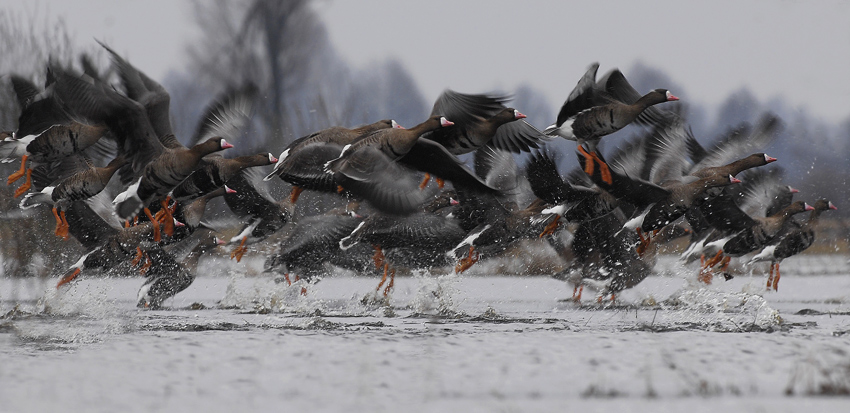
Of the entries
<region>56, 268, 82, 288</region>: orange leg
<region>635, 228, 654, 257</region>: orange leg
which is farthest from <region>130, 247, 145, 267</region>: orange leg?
<region>635, 228, 654, 257</region>: orange leg

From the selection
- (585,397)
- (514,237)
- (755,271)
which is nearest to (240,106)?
(514,237)

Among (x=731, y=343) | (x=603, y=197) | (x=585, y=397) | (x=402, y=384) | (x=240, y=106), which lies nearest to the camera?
(x=585, y=397)

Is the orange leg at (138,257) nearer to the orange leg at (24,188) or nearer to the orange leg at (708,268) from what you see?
the orange leg at (24,188)

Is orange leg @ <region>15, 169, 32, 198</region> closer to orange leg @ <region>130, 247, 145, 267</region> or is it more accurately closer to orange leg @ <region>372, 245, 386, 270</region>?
orange leg @ <region>130, 247, 145, 267</region>

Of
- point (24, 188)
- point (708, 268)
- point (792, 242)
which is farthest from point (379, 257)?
point (792, 242)

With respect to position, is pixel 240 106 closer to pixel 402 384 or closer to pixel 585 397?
pixel 402 384

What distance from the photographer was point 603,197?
1031 centimetres

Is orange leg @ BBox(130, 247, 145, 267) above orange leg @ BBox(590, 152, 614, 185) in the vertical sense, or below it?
below

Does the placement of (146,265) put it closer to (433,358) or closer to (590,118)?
(590,118)

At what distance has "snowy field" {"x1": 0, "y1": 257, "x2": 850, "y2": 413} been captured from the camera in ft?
15.5

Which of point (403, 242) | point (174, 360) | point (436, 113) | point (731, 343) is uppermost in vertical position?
point (436, 113)

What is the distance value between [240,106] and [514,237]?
13.7 ft

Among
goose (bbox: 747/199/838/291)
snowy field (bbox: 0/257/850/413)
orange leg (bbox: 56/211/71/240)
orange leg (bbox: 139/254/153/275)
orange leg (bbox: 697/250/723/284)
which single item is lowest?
snowy field (bbox: 0/257/850/413)

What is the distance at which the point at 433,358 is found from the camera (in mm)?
6203
